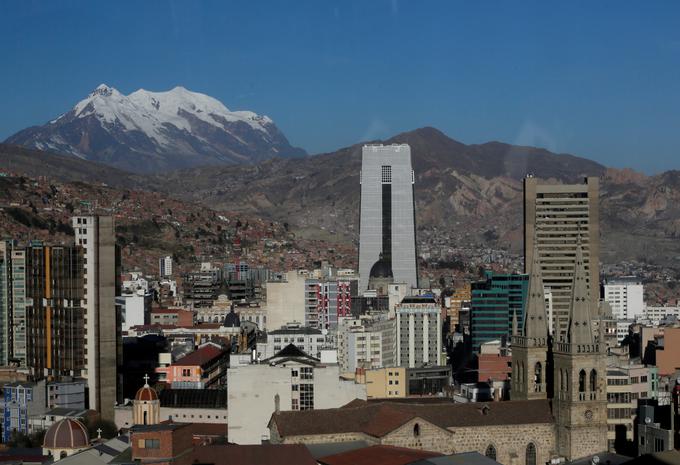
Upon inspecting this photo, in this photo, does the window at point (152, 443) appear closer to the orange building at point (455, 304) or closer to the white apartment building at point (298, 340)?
the white apartment building at point (298, 340)

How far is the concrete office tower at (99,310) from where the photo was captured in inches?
2985

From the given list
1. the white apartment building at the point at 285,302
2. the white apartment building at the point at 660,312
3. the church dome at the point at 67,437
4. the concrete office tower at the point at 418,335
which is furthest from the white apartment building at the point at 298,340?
the white apartment building at the point at 660,312

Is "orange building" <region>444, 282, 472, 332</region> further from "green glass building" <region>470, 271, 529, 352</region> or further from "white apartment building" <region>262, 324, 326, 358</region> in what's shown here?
"white apartment building" <region>262, 324, 326, 358</region>

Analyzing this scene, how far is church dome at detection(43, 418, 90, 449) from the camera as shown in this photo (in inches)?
2147

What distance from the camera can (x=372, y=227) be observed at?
163375 mm

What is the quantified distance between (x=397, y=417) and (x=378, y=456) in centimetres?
419

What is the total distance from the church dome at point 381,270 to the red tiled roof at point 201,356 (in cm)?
5703

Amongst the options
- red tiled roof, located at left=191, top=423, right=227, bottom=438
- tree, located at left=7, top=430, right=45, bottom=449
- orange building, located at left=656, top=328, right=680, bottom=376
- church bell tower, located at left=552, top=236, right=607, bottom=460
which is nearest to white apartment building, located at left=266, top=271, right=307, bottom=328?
orange building, located at left=656, top=328, right=680, bottom=376

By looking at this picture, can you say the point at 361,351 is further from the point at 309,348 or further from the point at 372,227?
the point at 372,227

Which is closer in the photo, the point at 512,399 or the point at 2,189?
the point at 512,399

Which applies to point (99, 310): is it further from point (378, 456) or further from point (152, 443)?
point (378, 456)

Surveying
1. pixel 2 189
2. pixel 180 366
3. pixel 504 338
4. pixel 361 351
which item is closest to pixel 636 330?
pixel 504 338

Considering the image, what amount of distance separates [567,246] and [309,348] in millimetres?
37235

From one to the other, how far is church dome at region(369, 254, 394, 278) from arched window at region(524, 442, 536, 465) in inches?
3634
